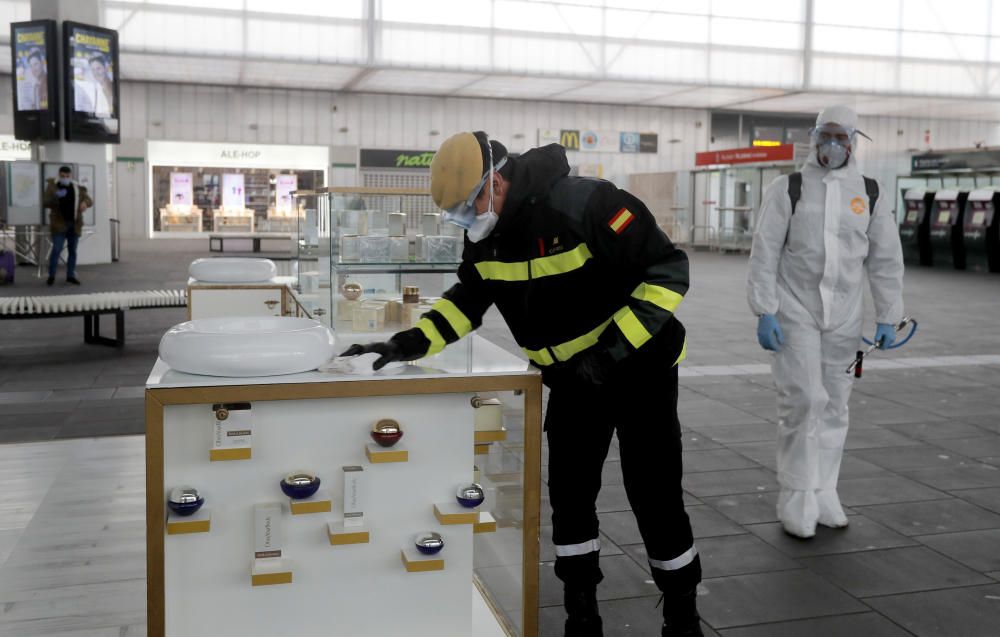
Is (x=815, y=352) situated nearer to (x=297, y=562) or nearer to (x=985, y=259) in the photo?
(x=297, y=562)

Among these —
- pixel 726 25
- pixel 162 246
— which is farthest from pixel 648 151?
pixel 162 246

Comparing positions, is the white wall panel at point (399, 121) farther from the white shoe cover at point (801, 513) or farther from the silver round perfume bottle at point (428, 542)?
the silver round perfume bottle at point (428, 542)

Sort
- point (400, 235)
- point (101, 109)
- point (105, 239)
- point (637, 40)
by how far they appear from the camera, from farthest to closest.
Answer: point (637, 40)
point (105, 239)
point (101, 109)
point (400, 235)

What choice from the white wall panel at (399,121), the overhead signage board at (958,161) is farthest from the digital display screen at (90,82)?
the overhead signage board at (958,161)

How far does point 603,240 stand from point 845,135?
1.96 m

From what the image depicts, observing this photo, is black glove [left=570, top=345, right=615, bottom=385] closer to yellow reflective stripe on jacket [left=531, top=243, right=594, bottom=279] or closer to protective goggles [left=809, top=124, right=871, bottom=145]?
yellow reflective stripe on jacket [left=531, top=243, right=594, bottom=279]

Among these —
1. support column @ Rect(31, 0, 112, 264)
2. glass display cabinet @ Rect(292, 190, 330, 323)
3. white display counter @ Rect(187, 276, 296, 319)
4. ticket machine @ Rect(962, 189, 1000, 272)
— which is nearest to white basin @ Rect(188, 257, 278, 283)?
white display counter @ Rect(187, 276, 296, 319)

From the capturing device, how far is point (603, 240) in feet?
8.77

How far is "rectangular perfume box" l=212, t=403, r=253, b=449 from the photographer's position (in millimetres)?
2648

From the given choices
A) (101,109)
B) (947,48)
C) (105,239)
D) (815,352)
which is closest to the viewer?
(815,352)

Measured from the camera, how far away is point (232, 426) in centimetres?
267

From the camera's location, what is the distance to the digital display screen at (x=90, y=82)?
17.5 m

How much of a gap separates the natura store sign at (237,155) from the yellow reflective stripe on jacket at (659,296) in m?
27.3

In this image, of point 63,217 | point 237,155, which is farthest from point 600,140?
point 63,217
